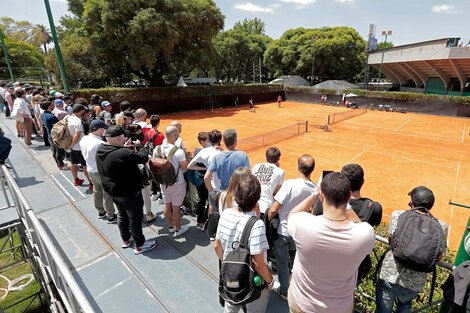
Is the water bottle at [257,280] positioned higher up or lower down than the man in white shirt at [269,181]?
lower down

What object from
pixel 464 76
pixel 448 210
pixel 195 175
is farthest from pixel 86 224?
pixel 464 76

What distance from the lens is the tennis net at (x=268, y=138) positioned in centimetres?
1709

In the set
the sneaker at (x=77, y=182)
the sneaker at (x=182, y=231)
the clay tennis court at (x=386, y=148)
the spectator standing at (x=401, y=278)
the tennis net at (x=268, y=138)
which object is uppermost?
the spectator standing at (x=401, y=278)

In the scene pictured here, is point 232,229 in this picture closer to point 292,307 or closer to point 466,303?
point 292,307

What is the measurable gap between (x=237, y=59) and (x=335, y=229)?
58.6 meters

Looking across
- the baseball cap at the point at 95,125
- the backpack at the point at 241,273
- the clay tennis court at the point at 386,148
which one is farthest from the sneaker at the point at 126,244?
the clay tennis court at the point at 386,148

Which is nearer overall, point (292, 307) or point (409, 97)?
point (292, 307)

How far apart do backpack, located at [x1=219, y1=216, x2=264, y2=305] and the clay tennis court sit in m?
8.19

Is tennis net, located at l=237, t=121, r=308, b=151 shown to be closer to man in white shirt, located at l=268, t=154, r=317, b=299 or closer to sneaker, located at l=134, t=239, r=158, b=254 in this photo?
sneaker, located at l=134, t=239, r=158, b=254

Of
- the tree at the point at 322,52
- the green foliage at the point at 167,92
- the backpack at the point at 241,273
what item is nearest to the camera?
the backpack at the point at 241,273

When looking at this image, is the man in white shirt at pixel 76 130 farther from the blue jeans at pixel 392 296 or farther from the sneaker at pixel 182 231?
the blue jeans at pixel 392 296

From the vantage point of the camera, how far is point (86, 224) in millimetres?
5297

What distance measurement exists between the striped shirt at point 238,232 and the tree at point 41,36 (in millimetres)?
94926

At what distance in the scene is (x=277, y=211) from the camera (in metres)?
3.35
